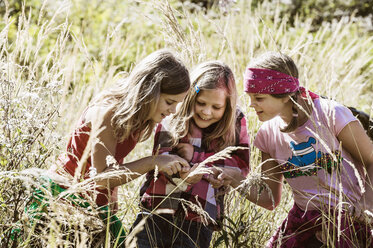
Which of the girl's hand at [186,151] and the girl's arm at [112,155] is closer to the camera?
the girl's arm at [112,155]

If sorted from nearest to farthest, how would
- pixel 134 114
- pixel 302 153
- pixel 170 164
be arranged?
pixel 170 164, pixel 134 114, pixel 302 153

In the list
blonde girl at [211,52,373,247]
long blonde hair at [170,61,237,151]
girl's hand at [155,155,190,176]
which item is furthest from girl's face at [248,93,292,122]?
girl's hand at [155,155,190,176]

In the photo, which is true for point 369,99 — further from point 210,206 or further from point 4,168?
point 4,168

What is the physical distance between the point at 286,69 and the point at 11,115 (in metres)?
1.20

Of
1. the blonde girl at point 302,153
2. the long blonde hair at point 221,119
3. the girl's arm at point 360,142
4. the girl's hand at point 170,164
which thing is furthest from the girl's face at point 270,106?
the girl's hand at point 170,164

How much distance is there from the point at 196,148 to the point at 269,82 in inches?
17.9

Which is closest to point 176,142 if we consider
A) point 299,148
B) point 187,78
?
point 187,78

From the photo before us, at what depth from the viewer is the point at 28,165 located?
1807 mm

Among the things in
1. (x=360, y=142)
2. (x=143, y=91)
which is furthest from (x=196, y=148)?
(x=360, y=142)

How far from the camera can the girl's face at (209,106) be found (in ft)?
6.82

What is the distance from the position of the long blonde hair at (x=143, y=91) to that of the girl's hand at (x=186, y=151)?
181mm

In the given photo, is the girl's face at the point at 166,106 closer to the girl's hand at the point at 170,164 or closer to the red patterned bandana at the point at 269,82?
the girl's hand at the point at 170,164

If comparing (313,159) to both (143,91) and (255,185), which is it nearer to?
(255,185)

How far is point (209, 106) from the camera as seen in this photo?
2.08 m
